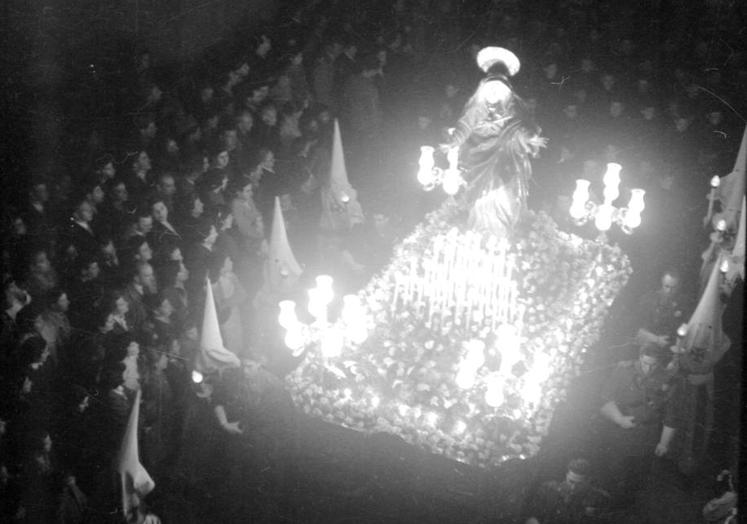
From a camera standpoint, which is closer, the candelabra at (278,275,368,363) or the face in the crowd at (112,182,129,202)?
the candelabra at (278,275,368,363)

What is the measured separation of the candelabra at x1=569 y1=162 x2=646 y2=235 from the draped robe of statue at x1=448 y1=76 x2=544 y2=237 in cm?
77

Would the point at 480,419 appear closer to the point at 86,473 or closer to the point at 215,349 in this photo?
the point at 215,349

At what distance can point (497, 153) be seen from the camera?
543 inches

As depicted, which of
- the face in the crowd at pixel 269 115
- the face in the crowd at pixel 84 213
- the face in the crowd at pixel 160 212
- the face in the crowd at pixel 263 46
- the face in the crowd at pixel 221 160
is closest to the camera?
the face in the crowd at pixel 84 213

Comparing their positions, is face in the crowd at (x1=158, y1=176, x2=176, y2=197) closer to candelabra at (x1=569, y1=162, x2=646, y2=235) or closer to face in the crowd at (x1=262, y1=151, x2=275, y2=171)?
face in the crowd at (x1=262, y1=151, x2=275, y2=171)

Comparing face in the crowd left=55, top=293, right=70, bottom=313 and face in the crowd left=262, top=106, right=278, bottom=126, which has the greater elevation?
face in the crowd left=262, top=106, right=278, bottom=126

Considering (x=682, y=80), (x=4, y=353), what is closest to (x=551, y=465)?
(x=682, y=80)

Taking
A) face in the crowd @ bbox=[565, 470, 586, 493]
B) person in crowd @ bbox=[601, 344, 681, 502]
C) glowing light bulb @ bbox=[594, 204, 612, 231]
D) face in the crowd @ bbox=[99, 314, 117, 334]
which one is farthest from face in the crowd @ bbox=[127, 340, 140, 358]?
glowing light bulb @ bbox=[594, 204, 612, 231]

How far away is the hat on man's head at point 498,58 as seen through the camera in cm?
1375

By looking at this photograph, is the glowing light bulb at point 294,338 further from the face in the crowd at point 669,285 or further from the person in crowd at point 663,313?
the face in the crowd at point 669,285

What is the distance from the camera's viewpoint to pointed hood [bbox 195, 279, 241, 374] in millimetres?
12859

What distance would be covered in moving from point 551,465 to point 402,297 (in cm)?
274

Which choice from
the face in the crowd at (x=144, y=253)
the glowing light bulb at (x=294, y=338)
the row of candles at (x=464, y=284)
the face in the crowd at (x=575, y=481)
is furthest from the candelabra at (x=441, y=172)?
the face in the crowd at (x=575, y=481)

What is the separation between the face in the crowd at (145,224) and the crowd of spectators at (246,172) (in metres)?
0.02
